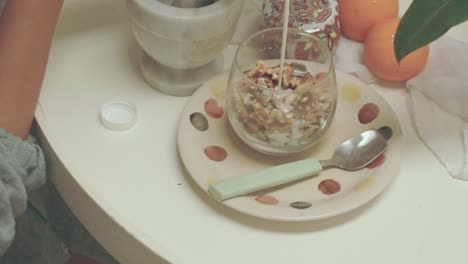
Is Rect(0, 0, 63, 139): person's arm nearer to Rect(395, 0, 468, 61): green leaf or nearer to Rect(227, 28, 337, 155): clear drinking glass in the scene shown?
Rect(227, 28, 337, 155): clear drinking glass

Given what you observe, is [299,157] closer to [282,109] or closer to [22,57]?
[282,109]

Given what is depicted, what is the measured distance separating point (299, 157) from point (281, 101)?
0.22 ft

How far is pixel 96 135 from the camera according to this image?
62 cm

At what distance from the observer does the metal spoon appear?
21.8 inches

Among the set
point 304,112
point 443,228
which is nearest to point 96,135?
point 304,112

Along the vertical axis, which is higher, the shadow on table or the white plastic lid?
the shadow on table

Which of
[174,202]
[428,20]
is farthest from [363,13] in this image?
[174,202]

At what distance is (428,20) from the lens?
51 centimetres

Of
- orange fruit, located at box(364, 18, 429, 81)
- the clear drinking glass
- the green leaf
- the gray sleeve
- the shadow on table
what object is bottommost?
the gray sleeve

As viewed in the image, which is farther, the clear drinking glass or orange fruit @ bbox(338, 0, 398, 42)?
orange fruit @ bbox(338, 0, 398, 42)

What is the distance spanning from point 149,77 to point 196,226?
7.5 inches

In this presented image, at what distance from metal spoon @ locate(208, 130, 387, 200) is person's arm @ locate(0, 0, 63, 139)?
20 centimetres

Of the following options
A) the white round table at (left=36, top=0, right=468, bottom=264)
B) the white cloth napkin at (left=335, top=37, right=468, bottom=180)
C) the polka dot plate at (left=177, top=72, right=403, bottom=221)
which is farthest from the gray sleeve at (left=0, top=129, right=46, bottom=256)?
the white cloth napkin at (left=335, top=37, right=468, bottom=180)

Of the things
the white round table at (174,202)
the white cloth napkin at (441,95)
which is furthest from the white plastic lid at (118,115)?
the white cloth napkin at (441,95)
